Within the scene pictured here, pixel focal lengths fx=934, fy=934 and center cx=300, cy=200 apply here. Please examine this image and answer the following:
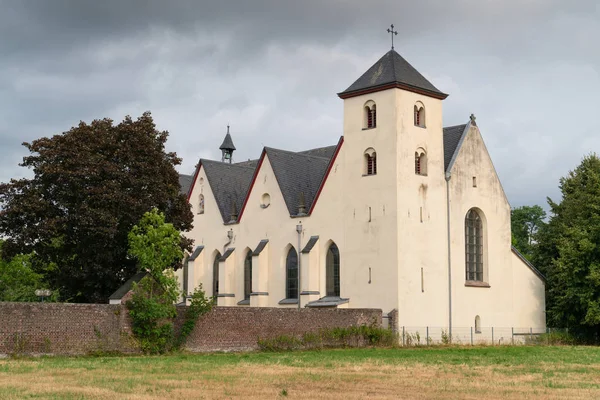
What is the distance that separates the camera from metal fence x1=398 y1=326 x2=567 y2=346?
50.2 metres

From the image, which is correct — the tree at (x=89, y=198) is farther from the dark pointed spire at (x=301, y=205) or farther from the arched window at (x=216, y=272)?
the arched window at (x=216, y=272)

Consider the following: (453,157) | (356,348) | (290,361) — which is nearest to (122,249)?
(356,348)

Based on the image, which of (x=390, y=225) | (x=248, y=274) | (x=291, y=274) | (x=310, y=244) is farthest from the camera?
(x=248, y=274)

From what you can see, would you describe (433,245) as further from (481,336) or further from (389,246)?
(481,336)

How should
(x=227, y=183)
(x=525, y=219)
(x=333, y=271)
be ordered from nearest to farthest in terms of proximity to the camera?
1. (x=333, y=271)
2. (x=227, y=183)
3. (x=525, y=219)

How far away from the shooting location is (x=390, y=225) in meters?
51.1

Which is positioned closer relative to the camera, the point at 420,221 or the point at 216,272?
the point at 420,221

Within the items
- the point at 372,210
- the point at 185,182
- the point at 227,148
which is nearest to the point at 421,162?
the point at 372,210

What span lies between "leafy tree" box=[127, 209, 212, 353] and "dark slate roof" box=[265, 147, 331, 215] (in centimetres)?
1807

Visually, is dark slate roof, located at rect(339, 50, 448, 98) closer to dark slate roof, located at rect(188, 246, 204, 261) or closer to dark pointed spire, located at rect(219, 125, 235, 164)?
dark slate roof, located at rect(188, 246, 204, 261)

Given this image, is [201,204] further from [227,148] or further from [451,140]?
[227,148]

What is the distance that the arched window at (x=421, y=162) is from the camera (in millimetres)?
52812

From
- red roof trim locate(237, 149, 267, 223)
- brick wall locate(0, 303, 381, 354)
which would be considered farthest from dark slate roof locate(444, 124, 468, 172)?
brick wall locate(0, 303, 381, 354)

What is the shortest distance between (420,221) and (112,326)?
68.0ft
